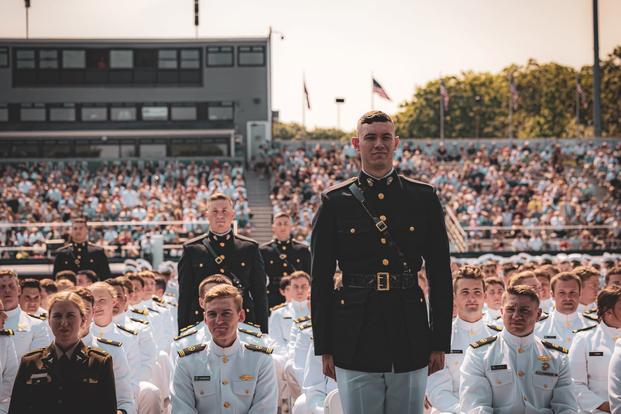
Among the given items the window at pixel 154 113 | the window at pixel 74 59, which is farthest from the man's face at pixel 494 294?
the window at pixel 74 59

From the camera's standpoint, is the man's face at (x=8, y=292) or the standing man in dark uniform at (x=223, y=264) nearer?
the man's face at (x=8, y=292)

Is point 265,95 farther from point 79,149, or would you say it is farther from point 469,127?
point 469,127

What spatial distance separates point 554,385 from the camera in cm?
637

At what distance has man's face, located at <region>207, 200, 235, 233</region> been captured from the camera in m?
8.44

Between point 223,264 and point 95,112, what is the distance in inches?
1484

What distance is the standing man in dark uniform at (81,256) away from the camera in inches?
504

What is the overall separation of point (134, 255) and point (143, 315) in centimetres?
1399

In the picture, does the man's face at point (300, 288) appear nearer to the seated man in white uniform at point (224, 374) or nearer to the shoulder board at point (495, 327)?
the shoulder board at point (495, 327)

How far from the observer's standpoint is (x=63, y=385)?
18.7 feet

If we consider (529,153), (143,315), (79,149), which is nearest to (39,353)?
(143,315)

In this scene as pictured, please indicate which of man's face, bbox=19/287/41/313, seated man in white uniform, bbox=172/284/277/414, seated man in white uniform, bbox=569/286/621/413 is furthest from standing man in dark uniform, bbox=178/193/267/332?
seated man in white uniform, bbox=569/286/621/413

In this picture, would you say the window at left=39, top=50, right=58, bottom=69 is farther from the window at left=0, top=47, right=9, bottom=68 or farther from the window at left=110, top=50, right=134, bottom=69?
the window at left=110, top=50, right=134, bottom=69

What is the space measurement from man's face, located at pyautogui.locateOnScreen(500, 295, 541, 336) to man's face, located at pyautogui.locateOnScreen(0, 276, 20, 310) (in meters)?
4.57

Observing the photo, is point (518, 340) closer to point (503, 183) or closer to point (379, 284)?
point (379, 284)
